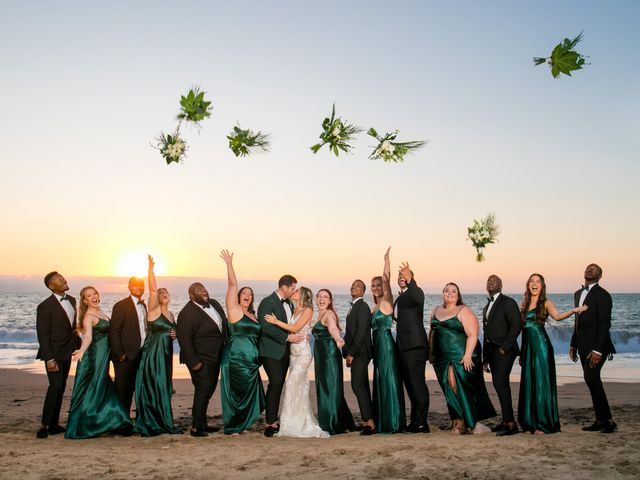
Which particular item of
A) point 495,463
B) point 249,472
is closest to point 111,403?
point 249,472

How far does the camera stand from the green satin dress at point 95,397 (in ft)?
26.3

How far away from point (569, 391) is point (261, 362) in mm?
7059

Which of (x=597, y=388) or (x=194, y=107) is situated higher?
(x=194, y=107)

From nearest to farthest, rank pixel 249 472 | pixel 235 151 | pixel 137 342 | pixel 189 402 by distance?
pixel 235 151 → pixel 249 472 → pixel 137 342 → pixel 189 402

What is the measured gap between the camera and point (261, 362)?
8.36 metres

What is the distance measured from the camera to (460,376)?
8.05 meters

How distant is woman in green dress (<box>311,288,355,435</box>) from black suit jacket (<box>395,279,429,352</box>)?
769mm

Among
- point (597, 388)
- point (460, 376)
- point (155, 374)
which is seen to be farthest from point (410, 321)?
point (155, 374)

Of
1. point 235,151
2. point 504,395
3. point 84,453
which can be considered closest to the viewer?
point 235,151

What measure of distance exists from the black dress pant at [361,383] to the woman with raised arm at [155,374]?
230cm

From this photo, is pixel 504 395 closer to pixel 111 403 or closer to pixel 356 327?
pixel 356 327

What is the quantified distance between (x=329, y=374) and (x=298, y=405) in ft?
1.74

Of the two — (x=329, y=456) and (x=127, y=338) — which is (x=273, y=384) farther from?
(x=127, y=338)

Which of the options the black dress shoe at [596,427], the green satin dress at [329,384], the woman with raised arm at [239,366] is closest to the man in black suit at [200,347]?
the woman with raised arm at [239,366]
